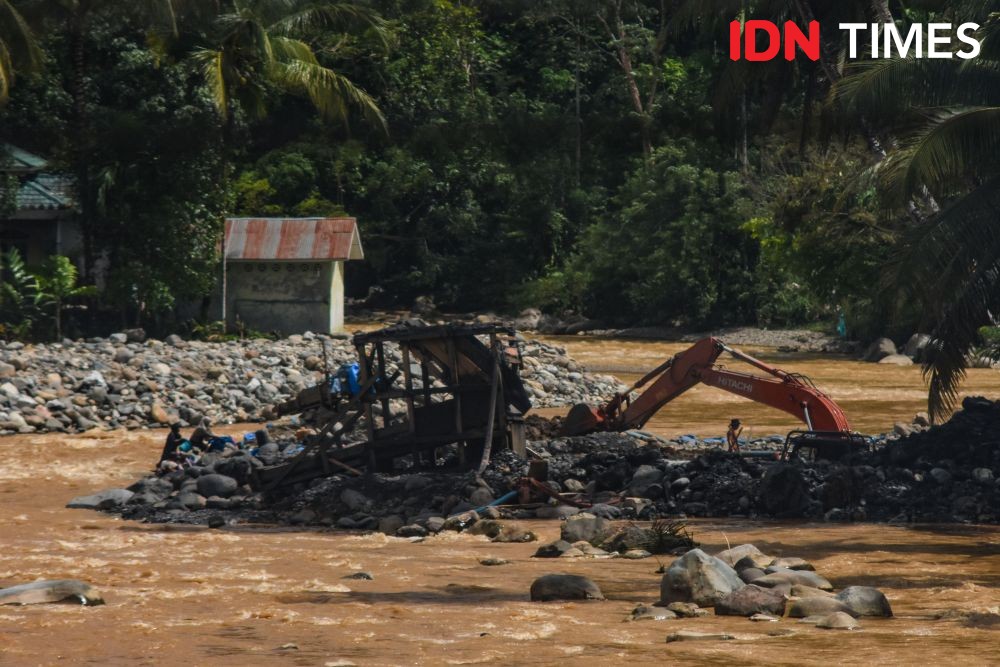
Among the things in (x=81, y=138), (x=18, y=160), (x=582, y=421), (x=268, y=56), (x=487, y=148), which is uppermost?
(x=268, y=56)

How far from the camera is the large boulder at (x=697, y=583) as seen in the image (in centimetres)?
1102

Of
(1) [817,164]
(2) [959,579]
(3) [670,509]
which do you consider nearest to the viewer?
(2) [959,579]

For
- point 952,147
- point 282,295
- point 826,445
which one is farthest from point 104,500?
point 282,295

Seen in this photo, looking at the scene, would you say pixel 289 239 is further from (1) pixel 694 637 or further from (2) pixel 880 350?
(1) pixel 694 637

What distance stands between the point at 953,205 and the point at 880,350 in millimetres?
24558

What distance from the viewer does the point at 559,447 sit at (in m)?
19.5

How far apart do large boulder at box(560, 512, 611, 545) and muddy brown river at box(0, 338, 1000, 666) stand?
422mm

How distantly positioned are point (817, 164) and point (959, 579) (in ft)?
89.9

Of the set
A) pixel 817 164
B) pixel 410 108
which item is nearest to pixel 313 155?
pixel 410 108

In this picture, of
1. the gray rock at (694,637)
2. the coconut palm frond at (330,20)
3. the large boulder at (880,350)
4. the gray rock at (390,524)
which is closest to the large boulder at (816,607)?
the gray rock at (694,637)

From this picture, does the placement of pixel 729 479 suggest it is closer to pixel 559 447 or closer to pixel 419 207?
pixel 559 447

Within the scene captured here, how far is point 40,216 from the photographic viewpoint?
118ft

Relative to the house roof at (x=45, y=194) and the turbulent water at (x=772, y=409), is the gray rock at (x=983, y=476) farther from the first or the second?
the house roof at (x=45, y=194)

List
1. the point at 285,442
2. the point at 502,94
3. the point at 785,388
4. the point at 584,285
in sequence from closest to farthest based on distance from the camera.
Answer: the point at 785,388
the point at 285,442
the point at 584,285
the point at 502,94
